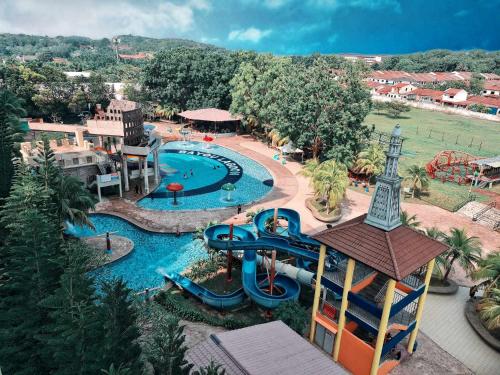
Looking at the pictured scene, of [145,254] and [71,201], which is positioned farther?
[145,254]

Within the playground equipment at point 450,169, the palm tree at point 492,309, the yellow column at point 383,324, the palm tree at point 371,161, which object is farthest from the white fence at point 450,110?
the yellow column at point 383,324

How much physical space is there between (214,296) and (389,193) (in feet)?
39.5

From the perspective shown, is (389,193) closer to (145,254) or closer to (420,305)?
(420,305)

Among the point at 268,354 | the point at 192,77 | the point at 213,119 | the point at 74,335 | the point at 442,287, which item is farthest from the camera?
the point at 192,77

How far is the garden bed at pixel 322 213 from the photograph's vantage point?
33.8 m

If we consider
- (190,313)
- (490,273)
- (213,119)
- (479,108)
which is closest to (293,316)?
(190,313)

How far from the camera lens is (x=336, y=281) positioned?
1811 centimetres

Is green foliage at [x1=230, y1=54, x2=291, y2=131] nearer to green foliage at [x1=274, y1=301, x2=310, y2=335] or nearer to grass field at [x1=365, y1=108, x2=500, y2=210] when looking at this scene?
grass field at [x1=365, y1=108, x2=500, y2=210]

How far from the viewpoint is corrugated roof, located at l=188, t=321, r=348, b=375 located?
41.9 feet

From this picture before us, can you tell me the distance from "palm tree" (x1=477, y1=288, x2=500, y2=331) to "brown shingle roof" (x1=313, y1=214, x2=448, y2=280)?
5164 mm

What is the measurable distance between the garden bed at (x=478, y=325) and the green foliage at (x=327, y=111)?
22489 mm

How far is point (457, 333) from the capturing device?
68.5 ft

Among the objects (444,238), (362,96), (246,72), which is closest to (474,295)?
(444,238)

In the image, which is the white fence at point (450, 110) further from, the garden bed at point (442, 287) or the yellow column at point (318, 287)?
the yellow column at point (318, 287)
